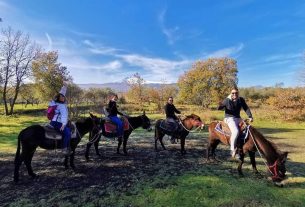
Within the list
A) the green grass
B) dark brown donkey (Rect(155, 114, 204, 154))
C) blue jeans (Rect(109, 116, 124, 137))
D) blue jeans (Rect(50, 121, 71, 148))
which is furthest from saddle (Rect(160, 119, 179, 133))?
blue jeans (Rect(50, 121, 71, 148))

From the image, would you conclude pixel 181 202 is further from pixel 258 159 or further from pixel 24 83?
pixel 24 83

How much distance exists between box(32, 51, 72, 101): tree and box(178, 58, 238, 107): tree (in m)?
24.6

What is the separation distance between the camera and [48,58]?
136ft

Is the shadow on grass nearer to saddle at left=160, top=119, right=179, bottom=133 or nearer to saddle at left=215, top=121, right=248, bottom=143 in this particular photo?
saddle at left=215, top=121, right=248, bottom=143

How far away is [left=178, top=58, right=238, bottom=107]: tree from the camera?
49.6m

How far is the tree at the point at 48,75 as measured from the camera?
40.3 meters

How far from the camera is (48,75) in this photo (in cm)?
4016

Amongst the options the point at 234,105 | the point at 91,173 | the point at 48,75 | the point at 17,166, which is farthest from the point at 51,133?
the point at 48,75

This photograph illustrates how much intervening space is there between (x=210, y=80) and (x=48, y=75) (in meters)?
29.6

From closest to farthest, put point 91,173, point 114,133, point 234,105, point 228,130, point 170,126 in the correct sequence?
point 234,105 < point 91,173 < point 228,130 < point 114,133 < point 170,126

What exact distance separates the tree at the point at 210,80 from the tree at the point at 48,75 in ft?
80.7

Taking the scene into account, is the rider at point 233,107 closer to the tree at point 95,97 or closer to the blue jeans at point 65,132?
the blue jeans at point 65,132

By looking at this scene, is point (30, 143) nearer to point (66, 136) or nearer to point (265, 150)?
point (66, 136)

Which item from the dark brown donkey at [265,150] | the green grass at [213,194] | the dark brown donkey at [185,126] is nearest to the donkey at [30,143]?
the green grass at [213,194]
